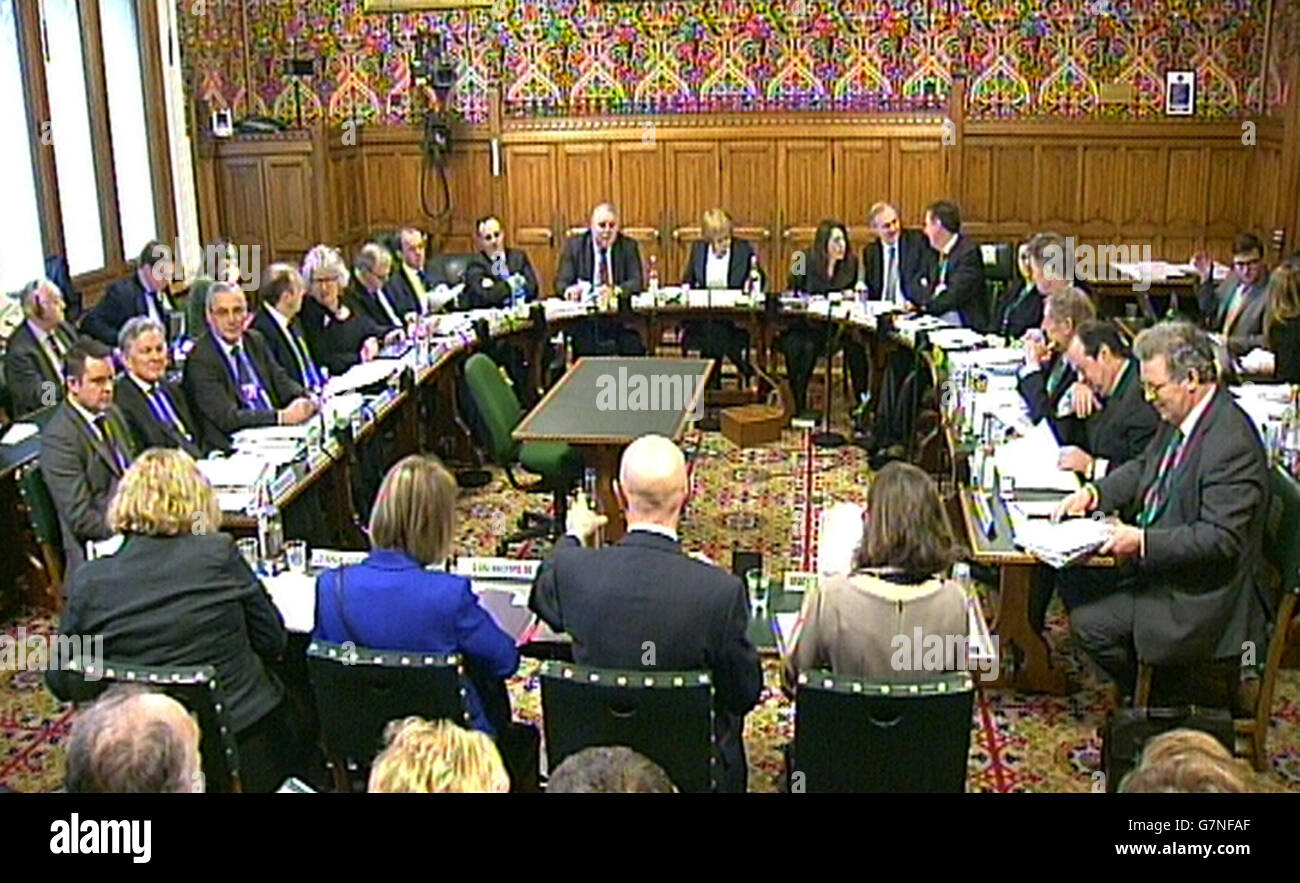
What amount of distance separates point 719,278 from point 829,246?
2.83ft

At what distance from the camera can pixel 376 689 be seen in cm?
335

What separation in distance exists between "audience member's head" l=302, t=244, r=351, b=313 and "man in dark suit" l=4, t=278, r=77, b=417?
1.29 m

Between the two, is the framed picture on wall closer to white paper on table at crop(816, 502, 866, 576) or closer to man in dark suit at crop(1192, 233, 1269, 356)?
man in dark suit at crop(1192, 233, 1269, 356)

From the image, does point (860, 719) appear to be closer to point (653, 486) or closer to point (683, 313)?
point (653, 486)

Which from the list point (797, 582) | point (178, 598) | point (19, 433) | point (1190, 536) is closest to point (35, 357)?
point (19, 433)

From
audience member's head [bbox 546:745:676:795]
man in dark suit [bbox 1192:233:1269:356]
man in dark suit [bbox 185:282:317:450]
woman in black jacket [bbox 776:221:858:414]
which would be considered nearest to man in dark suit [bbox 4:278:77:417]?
man in dark suit [bbox 185:282:317:450]

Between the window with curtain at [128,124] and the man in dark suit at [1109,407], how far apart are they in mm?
7143

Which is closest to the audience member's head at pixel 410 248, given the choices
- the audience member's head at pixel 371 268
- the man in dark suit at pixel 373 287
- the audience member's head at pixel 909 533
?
the man in dark suit at pixel 373 287

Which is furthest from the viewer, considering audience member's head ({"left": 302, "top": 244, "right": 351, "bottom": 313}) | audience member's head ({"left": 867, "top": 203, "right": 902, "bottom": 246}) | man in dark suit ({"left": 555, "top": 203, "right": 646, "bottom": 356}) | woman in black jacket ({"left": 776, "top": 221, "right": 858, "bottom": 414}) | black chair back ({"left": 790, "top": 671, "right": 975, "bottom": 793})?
man in dark suit ({"left": 555, "top": 203, "right": 646, "bottom": 356})

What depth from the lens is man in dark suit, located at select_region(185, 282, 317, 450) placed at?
589 cm

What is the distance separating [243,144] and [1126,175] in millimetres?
7143

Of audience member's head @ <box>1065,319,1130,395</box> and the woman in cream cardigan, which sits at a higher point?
audience member's head @ <box>1065,319,1130,395</box>

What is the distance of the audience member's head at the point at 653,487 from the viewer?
3.45 meters

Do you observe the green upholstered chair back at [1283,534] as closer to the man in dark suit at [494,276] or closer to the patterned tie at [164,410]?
the patterned tie at [164,410]
